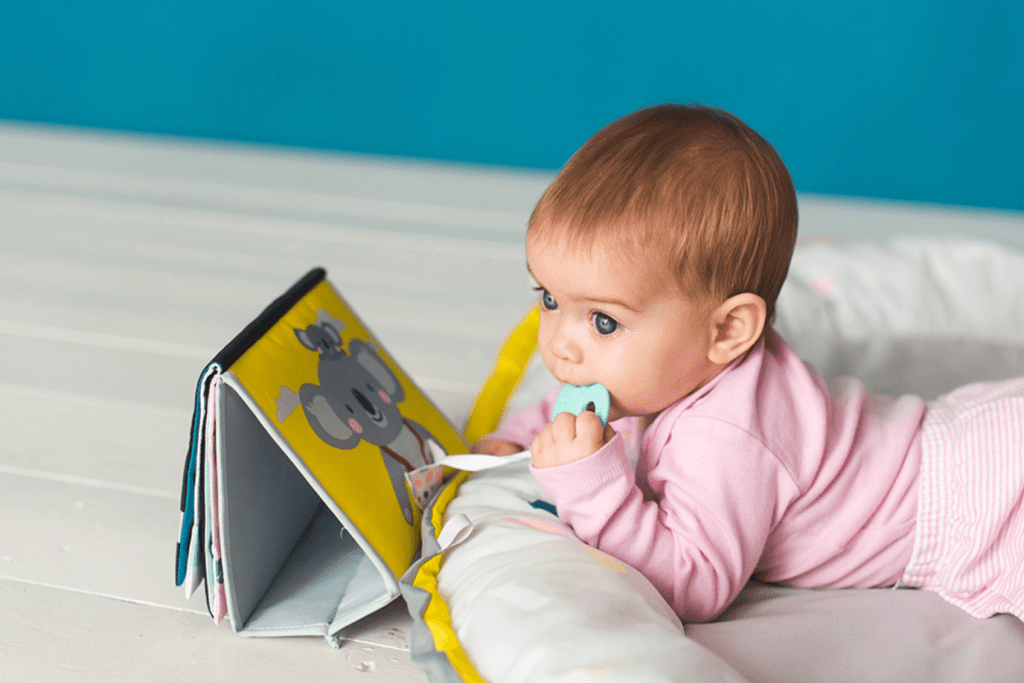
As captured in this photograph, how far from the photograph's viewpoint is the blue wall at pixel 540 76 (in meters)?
2.56

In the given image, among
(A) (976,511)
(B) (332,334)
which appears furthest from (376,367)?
(A) (976,511)

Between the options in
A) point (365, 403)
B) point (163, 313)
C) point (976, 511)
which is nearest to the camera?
point (976, 511)

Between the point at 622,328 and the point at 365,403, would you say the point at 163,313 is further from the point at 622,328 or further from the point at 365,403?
the point at 622,328

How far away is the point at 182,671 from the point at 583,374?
0.43 meters

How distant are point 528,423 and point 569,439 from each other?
0.82 ft

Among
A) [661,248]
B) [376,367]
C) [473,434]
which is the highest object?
[661,248]

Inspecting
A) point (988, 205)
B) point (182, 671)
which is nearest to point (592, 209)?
point (182, 671)

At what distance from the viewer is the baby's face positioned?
788 millimetres

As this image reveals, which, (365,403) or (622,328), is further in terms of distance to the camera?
(365,403)

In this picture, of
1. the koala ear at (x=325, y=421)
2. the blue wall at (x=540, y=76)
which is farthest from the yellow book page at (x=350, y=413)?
the blue wall at (x=540, y=76)

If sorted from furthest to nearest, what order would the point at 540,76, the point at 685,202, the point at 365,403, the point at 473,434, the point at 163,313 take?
1. the point at 540,76
2. the point at 163,313
3. the point at 473,434
4. the point at 365,403
5. the point at 685,202

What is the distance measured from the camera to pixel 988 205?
2691 millimetres

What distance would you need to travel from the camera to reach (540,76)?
9.00 ft

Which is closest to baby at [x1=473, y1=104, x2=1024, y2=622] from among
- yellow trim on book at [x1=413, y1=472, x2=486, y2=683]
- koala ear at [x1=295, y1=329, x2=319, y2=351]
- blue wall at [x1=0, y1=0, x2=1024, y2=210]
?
yellow trim on book at [x1=413, y1=472, x2=486, y2=683]
